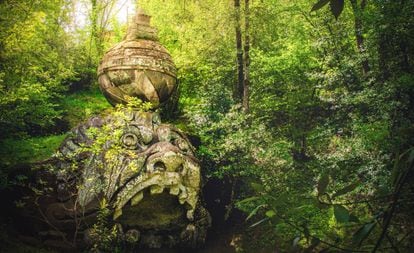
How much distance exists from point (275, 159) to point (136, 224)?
10.8ft

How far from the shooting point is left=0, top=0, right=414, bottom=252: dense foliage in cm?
627

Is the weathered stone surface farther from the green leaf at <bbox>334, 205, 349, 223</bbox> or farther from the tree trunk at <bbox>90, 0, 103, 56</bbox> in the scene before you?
the tree trunk at <bbox>90, 0, 103, 56</bbox>

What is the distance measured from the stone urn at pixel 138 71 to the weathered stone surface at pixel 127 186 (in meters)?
0.77

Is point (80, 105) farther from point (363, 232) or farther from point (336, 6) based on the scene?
point (363, 232)

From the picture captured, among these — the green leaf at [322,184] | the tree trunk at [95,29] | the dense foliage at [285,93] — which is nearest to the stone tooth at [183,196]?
the dense foliage at [285,93]

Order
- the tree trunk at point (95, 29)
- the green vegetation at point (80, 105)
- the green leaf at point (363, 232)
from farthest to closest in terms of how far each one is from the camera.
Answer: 1. the tree trunk at point (95, 29)
2. the green vegetation at point (80, 105)
3. the green leaf at point (363, 232)

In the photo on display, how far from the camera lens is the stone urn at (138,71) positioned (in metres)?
7.44

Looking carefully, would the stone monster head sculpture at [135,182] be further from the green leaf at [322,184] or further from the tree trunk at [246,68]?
the green leaf at [322,184]

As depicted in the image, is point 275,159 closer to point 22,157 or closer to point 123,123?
point 123,123

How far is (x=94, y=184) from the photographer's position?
6.25 metres

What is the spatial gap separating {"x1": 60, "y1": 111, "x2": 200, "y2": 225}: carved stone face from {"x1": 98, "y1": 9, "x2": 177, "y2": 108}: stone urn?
2.90 ft

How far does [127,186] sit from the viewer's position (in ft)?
20.2

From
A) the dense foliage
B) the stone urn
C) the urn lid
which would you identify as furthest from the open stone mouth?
the urn lid

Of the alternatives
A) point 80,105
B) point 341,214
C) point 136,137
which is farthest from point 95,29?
point 341,214
